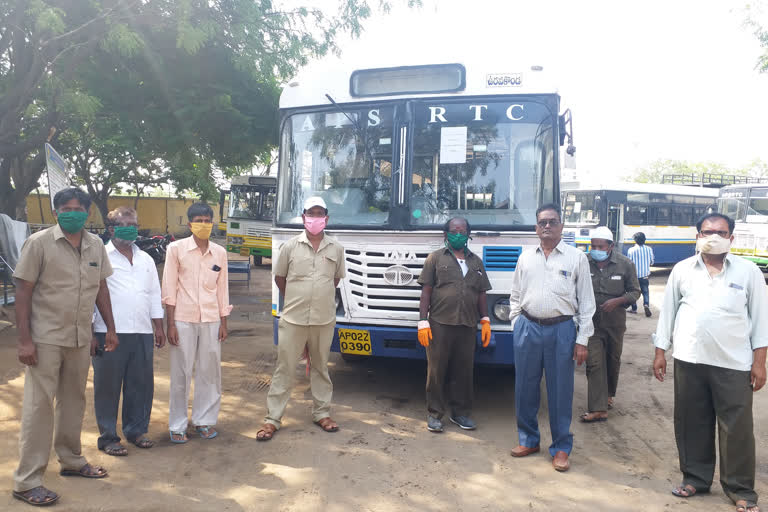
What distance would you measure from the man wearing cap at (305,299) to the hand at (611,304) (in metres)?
2.50

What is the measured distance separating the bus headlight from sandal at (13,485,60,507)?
362 cm

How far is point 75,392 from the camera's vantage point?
402cm

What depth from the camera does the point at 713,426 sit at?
4.09 metres

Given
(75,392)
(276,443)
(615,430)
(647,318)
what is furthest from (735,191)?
(75,392)

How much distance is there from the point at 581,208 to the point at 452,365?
16598 millimetres

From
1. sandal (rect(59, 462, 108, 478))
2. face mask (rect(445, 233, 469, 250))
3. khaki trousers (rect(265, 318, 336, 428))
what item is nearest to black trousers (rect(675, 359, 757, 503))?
face mask (rect(445, 233, 469, 250))

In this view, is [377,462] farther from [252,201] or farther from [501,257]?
[252,201]

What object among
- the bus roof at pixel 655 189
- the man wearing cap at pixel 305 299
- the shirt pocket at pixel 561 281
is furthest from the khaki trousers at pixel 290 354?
the bus roof at pixel 655 189

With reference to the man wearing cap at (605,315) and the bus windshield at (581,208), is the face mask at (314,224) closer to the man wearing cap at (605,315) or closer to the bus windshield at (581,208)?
the man wearing cap at (605,315)

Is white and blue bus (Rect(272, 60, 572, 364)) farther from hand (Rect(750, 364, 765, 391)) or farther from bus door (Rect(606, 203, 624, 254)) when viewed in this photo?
bus door (Rect(606, 203, 624, 254))

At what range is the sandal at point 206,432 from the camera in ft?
16.4

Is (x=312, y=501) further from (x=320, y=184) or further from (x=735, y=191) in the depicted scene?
(x=735, y=191)

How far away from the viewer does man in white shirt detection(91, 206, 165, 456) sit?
4.51 meters

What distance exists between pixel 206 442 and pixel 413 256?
7.67ft
